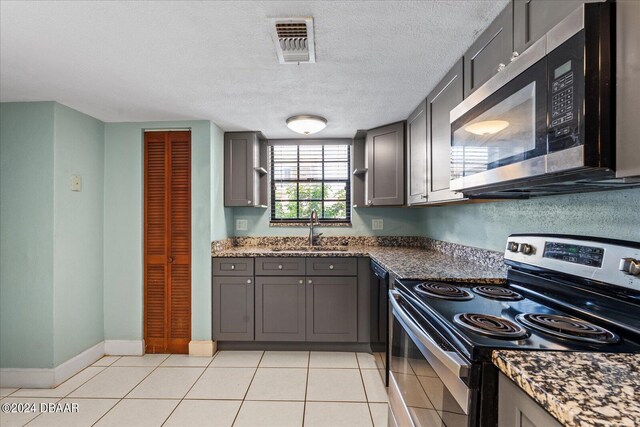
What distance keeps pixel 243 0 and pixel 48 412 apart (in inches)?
110

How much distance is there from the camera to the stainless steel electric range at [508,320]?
0.81 m

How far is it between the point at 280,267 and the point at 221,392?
1.10 meters

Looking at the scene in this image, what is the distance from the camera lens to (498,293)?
4.55 ft

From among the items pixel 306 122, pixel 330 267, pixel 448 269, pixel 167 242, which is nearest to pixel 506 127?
pixel 448 269

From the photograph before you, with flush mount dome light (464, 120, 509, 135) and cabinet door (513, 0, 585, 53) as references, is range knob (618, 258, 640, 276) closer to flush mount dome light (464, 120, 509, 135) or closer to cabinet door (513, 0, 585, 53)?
flush mount dome light (464, 120, 509, 135)

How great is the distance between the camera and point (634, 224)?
1.08 meters

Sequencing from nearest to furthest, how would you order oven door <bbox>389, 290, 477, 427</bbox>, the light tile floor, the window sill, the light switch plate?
oven door <bbox>389, 290, 477, 427</bbox> → the light tile floor → the light switch plate → the window sill

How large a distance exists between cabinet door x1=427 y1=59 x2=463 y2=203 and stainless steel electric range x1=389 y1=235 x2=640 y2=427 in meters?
0.56

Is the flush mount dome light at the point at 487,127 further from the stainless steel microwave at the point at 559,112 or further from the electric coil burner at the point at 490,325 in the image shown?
the electric coil burner at the point at 490,325

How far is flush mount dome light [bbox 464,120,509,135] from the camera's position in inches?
42.5

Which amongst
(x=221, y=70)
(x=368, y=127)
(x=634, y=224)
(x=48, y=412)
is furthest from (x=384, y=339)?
(x=48, y=412)

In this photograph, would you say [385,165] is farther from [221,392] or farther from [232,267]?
[221,392]

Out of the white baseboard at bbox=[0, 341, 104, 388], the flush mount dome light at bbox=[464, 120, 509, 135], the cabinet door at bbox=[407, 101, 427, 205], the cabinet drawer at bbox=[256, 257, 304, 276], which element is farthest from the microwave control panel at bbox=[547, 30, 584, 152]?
the white baseboard at bbox=[0, 341, 104, 388]

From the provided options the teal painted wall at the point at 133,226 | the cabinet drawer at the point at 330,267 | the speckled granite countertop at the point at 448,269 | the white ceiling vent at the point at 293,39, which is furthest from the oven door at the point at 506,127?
the teal painted wall at the point at 133,226
